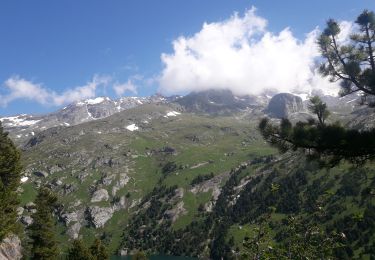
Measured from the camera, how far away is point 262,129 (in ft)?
60.3

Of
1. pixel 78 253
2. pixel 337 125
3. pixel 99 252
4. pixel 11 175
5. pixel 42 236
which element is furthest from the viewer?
pixel 99 252

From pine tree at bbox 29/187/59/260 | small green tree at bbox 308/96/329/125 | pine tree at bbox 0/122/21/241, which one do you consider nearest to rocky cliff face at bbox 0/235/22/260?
pine tree at bbox 29/187/59/260

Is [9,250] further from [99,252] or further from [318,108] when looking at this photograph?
[318,108]

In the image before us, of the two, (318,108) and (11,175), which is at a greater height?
(11,175)

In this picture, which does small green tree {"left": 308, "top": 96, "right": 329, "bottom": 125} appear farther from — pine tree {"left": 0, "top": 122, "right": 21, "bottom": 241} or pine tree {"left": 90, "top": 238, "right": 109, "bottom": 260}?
pine tree {"left": 90, "top": 238, "right": 109, "bottom": 260}

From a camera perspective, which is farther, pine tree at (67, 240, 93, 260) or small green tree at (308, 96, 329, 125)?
pine tree at (67, 240, 93, 260)

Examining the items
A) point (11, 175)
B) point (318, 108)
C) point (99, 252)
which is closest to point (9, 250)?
point (99, 252)

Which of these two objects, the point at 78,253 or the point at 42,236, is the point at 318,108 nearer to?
the point at 42,236

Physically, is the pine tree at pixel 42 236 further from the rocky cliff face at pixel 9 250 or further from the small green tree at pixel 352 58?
the small green tree at pixel 352 58

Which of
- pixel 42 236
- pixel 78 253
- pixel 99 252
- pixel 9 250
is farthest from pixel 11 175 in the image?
pixel 99 252

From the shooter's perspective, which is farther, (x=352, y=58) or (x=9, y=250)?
(x=9, y=250)

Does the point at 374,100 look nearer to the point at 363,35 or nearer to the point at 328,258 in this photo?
the point at 363,35

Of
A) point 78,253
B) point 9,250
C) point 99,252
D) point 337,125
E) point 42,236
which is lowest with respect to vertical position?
point 99,252

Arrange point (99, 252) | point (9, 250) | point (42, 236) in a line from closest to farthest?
point (42, 236)
point (9, 250)
point (99, 252)
